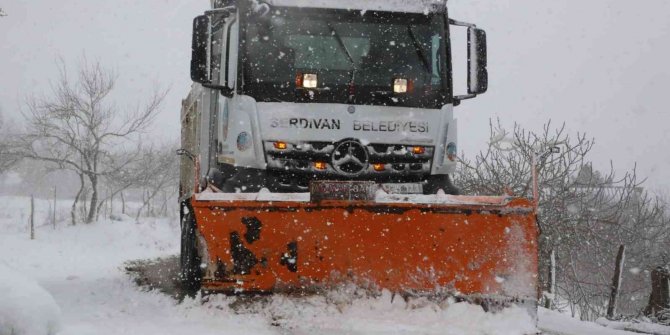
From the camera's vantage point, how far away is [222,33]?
6.54 m

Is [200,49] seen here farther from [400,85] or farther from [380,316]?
[380,316]

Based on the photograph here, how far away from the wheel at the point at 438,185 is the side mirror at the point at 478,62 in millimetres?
967

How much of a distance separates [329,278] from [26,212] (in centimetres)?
4045

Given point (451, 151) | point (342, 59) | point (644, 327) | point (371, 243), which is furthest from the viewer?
point (644, 327)

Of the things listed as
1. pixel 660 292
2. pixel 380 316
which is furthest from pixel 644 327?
pixel 380 316

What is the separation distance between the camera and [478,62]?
666 cm

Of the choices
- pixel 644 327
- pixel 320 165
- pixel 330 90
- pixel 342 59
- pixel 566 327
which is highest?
pixel 342 59

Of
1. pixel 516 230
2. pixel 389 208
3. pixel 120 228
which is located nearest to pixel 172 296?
pixel 389 208

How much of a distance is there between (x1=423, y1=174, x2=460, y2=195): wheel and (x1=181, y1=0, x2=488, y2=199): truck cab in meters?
0.01

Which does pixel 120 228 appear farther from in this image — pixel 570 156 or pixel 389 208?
pixel 389 208

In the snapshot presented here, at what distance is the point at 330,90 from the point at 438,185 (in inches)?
55.5

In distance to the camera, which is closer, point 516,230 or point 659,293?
point 516,230

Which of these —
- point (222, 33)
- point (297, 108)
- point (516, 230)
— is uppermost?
point (222, 33)

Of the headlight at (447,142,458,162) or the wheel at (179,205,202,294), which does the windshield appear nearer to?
the headlight at (447,142,458,162)
